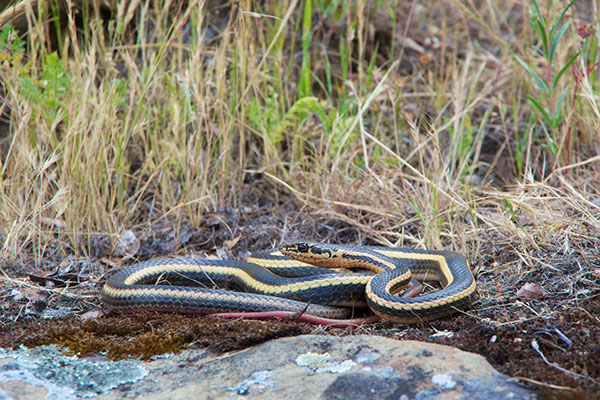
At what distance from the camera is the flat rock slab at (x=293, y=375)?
92.0 inches

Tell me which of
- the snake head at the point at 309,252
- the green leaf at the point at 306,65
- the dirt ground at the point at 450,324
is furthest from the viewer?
the green leaf at the point at 306,65

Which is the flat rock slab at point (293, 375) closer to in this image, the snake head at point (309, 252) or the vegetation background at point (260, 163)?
the vegetation background at point (260, 163)

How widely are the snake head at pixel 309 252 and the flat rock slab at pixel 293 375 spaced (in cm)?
122

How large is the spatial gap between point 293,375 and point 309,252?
1641mm

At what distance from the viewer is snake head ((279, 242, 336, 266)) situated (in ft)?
13.6

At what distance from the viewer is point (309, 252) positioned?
4145 millimetres

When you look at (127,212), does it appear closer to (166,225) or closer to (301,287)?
(166,225)

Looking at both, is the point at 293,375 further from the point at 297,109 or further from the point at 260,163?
the point at 260,163

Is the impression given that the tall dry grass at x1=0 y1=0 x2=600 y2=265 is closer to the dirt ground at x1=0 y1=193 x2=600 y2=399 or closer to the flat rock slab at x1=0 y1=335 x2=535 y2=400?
the dirt ground at x1=0 y1=193 x2=600 y2=399

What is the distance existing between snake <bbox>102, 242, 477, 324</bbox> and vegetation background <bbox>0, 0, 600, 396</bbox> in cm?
26

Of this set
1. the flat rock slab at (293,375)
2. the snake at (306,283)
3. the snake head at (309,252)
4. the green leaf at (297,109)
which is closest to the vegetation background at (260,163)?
the green leaf at (297,109)

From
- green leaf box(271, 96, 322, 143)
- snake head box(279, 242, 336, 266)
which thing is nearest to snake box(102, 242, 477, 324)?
snake head box(279, 242, 336, 266)

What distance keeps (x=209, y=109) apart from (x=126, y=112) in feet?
2.42

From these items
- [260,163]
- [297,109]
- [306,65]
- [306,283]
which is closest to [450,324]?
[306,283]
